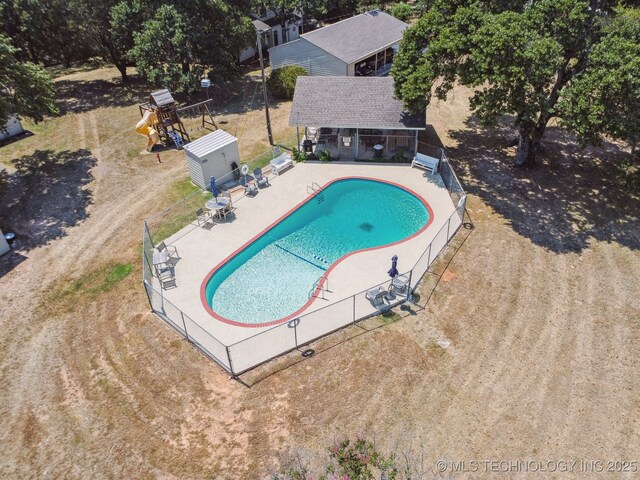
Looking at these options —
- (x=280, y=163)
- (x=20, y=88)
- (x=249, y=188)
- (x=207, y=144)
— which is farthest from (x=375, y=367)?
(x=20, y=88)

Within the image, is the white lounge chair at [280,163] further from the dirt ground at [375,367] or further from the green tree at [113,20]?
the green tree at [113,20]

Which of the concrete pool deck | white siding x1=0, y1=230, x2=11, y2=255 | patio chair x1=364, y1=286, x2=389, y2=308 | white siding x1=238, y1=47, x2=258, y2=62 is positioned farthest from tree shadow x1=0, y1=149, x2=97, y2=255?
white siding x1=238, y1=47, x2=258, y2=62

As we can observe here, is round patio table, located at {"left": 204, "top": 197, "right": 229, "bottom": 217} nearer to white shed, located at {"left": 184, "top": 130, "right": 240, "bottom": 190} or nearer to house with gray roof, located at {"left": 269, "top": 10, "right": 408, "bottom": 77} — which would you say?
white shed, located at {"left": 184, "top": 130, "right": 240, "bottom": 190}

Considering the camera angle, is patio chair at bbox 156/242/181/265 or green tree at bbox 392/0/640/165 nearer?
green tree at bbox 392/0/640/165

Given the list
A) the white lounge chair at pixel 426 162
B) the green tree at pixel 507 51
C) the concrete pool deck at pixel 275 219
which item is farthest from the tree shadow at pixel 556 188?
the green tree at pixel 507 51

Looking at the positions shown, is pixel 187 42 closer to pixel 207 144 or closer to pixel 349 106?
pixel 207 144

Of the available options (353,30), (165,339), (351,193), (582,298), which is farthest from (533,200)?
(353,30)
